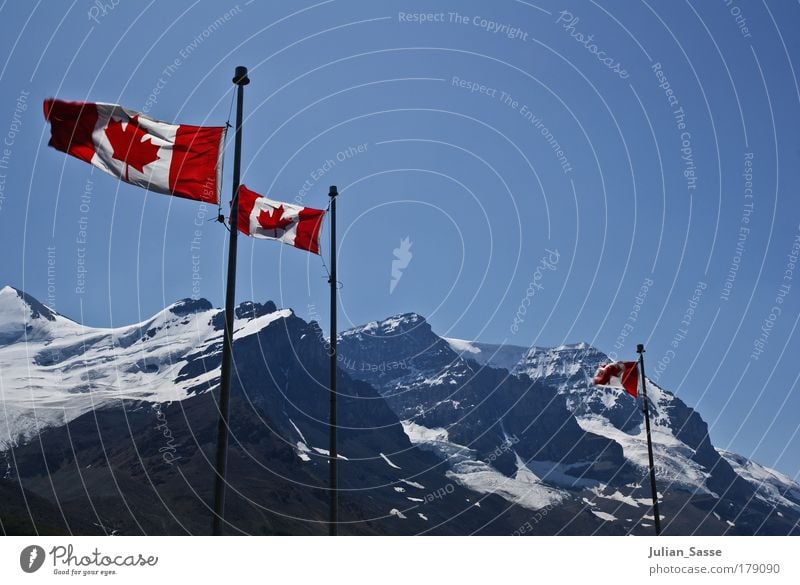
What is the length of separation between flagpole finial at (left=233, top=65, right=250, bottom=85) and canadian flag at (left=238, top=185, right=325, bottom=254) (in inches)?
135

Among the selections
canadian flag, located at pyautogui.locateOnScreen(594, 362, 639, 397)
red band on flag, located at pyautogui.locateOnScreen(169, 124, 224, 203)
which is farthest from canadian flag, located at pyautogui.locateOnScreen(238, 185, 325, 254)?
canadian flag, located at pyautogui.locateOnScreen(594, 362, 639, 397)

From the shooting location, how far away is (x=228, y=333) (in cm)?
1553

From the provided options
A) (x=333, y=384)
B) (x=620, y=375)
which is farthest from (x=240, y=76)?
(x=620, y=375)

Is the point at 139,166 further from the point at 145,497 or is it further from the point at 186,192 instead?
the point at 145,497

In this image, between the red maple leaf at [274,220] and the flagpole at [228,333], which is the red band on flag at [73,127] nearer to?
the flagpole at [228,333]

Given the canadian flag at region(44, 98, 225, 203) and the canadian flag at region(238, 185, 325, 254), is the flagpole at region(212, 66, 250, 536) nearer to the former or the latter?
the canadian flag at region(44, 98, 225, 203)

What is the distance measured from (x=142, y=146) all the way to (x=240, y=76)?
247 cm

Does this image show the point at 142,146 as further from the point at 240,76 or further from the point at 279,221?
the point at 279,221
